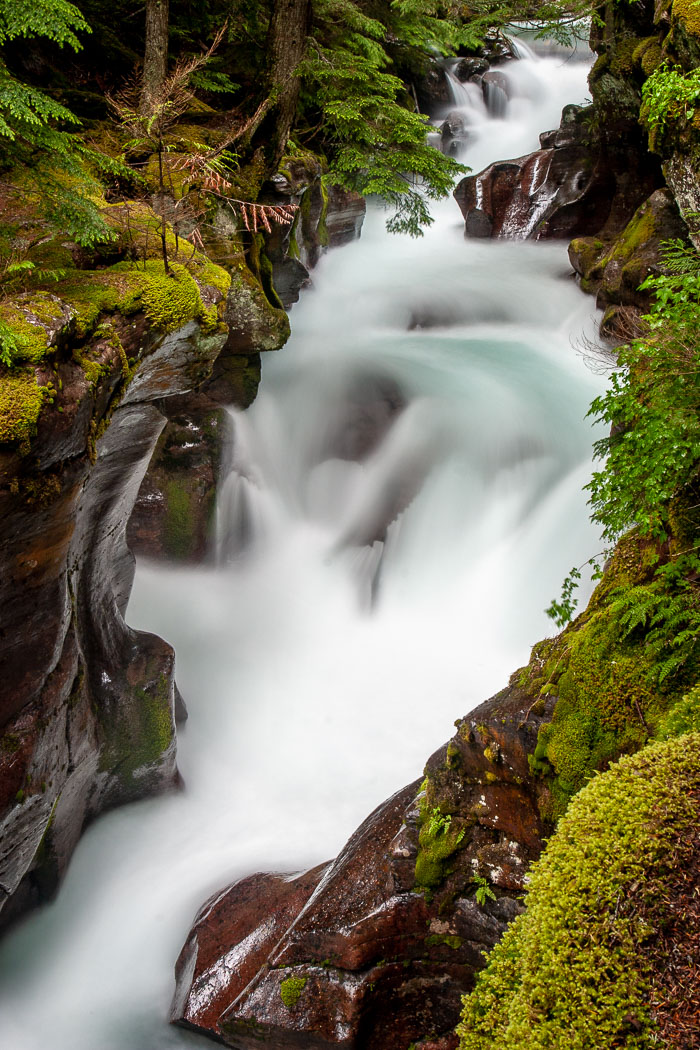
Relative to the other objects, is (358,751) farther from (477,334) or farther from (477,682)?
(477,334)

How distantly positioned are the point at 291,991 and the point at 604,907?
322cm

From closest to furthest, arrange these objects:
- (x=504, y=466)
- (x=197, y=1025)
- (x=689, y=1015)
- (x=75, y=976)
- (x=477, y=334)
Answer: (x=689, y=1015) < (x=197, y=1025) < (x=75, y=976) < (x=504, y=466) < (x=477, y=334)

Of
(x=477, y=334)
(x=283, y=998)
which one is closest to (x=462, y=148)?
(x=477, y=334)

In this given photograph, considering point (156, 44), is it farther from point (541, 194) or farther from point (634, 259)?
point (541, 194)

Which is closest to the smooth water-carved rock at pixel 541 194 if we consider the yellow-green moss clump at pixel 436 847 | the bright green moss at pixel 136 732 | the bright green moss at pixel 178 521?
the bright green moss at pixel 178 521

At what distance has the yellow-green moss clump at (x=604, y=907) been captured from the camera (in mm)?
1729

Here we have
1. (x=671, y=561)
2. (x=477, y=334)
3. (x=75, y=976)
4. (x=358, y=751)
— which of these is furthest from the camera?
(x=477, y=334)

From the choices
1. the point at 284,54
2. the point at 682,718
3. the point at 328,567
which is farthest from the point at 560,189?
the point at 682,718

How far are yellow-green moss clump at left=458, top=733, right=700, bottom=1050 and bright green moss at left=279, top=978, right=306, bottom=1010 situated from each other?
229 cm

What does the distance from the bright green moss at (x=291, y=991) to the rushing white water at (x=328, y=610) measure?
1436mm

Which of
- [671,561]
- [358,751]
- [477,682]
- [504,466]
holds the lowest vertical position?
[358,751]

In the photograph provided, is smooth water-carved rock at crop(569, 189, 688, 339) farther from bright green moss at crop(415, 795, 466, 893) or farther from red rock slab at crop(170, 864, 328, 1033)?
red rock slab at crop(170, 864, 328, 1033)

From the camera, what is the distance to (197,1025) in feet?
15.3

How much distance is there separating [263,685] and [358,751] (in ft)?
6.00
